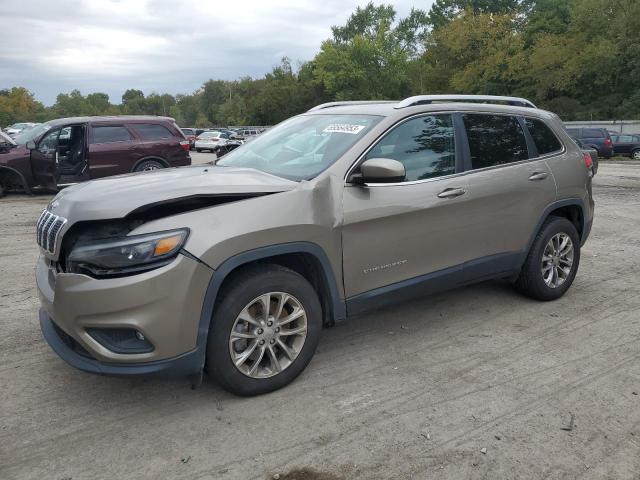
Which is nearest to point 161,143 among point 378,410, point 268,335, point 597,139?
point 268,335

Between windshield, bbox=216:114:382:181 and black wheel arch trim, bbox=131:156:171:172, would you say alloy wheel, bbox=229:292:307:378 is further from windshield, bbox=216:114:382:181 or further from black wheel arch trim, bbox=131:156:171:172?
black wheel arch trim, bbox=131:156:171:172

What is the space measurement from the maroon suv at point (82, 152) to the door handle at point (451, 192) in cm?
891

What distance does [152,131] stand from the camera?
472 inches

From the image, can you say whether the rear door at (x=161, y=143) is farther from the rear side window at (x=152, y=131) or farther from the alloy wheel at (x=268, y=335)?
the alloy wheel at (x=268, y=335)

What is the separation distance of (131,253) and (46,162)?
31.5 feet

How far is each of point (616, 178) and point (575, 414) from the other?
15.4 m

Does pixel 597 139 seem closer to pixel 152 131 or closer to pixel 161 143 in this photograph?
pixel 161 143

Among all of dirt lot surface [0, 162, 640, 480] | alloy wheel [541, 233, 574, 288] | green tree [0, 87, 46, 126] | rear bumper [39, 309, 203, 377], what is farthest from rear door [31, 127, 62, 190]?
green tree [0, 87, 46, 126]

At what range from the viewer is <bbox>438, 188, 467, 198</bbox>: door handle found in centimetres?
397

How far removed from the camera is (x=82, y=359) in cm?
292

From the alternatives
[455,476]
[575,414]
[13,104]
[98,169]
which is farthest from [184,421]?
[13,104]

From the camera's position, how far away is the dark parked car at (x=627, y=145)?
25359 millimetres

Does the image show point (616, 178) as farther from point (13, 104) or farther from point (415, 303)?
point (13, 104)

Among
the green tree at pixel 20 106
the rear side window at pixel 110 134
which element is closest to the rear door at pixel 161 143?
the rear side window at pixel 110 134
